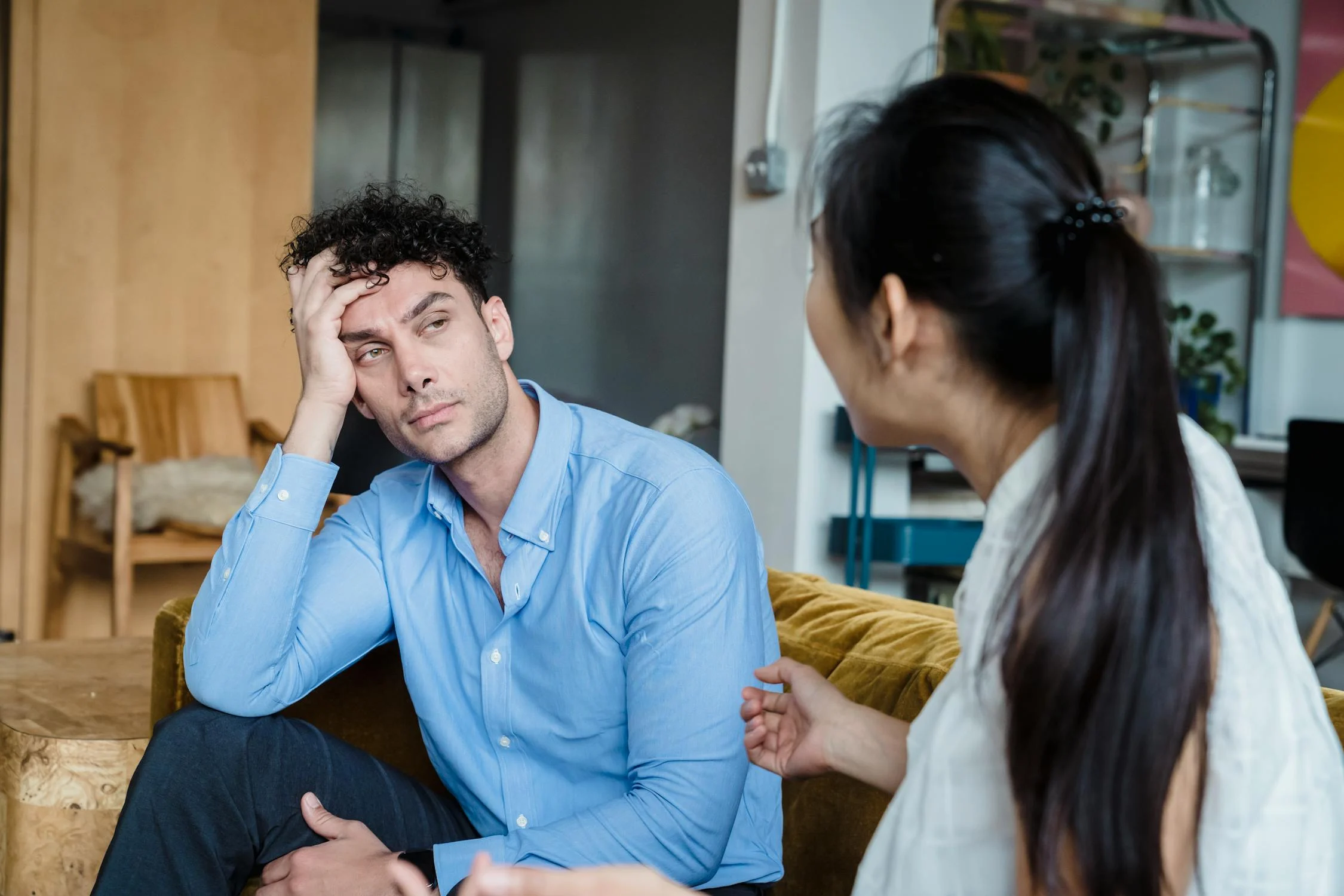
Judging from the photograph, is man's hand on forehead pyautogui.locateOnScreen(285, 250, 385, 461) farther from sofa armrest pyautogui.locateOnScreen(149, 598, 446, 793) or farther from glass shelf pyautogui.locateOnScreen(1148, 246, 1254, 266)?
glass shelf pyautogui.locateOnScreen(1148, 246, 1254, 266)

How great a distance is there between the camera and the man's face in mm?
1598

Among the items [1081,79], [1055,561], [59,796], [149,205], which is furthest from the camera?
[149,205]

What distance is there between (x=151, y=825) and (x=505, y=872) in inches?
30.6

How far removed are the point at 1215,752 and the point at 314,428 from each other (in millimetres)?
1134

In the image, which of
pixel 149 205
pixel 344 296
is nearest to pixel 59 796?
pixel 344 296

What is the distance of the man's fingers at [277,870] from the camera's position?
4.93 feet

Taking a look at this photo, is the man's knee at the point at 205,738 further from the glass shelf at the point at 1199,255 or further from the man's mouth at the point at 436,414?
the glass shelf at the point at 1199,255

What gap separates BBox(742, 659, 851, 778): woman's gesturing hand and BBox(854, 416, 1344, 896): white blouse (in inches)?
6.5

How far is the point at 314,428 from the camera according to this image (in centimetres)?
165

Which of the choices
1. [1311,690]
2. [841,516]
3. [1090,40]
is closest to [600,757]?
[1311,690]

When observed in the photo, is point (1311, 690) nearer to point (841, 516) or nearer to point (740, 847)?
point (740, 847)

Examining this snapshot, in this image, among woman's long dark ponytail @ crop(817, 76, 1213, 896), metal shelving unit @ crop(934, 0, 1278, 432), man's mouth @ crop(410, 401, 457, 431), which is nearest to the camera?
woman's long dark ponytail @ crop(817, 76, 1213, 896)

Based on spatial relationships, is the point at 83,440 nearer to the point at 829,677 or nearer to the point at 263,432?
the point at 263,432

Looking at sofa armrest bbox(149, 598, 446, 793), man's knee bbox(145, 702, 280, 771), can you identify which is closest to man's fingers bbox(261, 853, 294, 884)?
man's knee bbox(145, 702, 280, 771)
